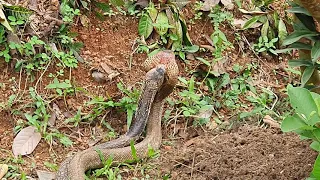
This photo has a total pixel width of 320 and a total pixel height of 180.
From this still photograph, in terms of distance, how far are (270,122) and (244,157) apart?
2.33ft

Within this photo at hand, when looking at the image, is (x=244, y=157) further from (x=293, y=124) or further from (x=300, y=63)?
(x=293, y=124)

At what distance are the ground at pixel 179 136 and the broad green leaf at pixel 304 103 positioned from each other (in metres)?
1.02

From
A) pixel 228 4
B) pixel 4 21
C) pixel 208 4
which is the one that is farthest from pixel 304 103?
pixel 228 4

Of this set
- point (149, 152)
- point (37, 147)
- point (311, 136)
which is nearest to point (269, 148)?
point (149, 152)

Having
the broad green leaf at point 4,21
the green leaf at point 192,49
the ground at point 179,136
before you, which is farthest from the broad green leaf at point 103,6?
the broad green leaf at point 4,21

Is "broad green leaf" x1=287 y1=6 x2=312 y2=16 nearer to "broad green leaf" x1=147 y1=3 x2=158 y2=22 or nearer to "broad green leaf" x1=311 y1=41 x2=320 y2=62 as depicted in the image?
"broad green leaf" x1=311 y1=41 x2=320 y2=62

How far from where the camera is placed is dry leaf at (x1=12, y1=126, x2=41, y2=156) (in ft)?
13.0

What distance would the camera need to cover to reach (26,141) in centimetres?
400

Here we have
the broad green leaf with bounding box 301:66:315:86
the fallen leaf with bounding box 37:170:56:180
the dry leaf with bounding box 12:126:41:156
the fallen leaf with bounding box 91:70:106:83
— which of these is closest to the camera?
the fallen leaf with bounding box 37:170:56:180

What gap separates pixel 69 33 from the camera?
4758mm

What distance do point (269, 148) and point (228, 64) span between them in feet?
5.87

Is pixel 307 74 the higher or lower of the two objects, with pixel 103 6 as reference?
lower

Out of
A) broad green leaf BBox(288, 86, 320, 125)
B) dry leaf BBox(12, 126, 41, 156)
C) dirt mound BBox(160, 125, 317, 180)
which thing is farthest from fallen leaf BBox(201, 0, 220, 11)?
broad green leaf BBox(288, 86, 320, 125)

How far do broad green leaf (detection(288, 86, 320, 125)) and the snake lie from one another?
1.86 metres
